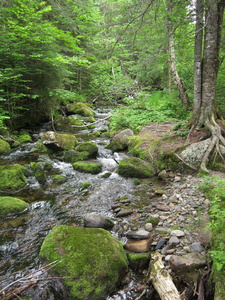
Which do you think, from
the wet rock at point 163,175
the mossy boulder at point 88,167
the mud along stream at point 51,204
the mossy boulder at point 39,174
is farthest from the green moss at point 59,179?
the wet rock at point 163,175

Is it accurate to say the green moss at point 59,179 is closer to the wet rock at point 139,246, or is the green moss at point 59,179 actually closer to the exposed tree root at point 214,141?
the wet rock at point 139,246

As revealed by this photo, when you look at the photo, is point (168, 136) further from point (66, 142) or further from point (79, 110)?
point (79, 110)

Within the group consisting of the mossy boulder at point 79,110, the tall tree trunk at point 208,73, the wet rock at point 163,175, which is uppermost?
the tall tree trunk at point 208,73

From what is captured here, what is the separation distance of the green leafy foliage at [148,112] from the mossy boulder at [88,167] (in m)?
3.93

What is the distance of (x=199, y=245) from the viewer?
10.9ft

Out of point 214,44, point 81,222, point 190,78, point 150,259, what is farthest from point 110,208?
point 190,78

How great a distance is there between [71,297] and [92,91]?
20953mm

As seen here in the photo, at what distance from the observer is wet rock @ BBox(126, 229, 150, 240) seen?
13.4 feet

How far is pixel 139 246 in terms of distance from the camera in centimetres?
388

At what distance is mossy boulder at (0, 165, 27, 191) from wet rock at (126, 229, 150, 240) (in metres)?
4.44

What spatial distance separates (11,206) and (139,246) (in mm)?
3713

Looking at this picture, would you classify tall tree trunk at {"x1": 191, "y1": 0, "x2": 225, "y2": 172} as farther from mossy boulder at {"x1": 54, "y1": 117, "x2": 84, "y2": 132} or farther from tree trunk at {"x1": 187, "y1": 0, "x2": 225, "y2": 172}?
mossy boulder at {"x1": 54, "y1": 117, "x2": 84, "y2": 132}

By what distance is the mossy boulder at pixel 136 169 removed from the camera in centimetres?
730

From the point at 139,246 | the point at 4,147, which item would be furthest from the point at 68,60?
the point at 139,246
